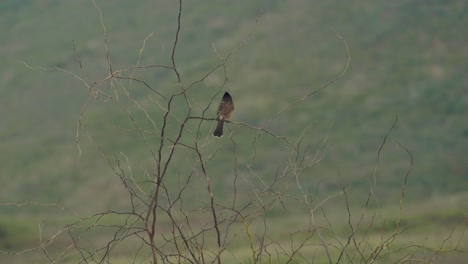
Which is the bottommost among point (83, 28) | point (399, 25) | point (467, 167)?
point (467, 167)

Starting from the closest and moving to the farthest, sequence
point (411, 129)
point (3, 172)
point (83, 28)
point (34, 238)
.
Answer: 1. point (34, 238)
2. point (411, 129)
3. point (3, 172)
4. point (83, 28)

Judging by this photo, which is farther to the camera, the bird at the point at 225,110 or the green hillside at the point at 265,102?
the green hillside at the point at 265,102

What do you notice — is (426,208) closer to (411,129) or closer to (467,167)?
(467,167)

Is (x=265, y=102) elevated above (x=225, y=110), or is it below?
above

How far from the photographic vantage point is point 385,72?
5625 centimetres

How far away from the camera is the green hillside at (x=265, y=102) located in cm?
4709

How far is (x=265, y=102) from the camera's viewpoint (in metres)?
56.0

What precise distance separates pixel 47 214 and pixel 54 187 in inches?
150

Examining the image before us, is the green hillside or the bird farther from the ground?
the green hillside

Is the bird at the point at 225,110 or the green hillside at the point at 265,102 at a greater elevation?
the green hillside at the point at 265,102

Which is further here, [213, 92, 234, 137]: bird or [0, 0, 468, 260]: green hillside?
[0, 0, 468, 260]: green hillside

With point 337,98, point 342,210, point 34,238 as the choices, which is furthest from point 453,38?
point 34,238

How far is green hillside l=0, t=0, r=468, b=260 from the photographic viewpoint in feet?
155

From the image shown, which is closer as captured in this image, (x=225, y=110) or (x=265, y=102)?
(x=225, y=110)
